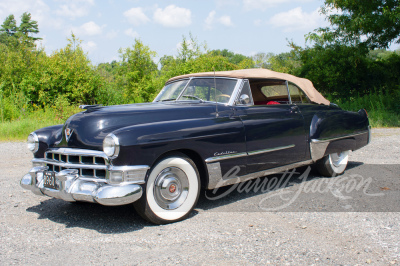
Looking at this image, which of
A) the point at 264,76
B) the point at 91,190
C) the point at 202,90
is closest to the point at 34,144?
the point at 91,190

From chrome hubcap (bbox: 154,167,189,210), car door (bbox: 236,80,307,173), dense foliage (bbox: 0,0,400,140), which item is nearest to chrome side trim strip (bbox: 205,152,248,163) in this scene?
car door (bbox: 236,80,307,173)

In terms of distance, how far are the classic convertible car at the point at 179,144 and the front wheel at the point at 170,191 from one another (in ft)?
0.03


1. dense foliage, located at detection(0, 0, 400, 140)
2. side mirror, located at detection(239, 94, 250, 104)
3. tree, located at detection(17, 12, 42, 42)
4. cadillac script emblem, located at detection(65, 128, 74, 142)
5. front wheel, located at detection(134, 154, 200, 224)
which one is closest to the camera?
front wheel, located at detection(134, 154, 200, 224)

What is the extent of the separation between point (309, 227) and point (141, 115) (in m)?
2.09

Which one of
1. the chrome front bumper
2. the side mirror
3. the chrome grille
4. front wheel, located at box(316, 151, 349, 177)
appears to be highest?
the side mirror

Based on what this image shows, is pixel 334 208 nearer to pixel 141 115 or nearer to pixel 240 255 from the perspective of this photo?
pixel 240 255

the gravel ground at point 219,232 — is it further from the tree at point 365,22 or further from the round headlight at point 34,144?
the tree at point 365,22

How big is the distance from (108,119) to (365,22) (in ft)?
44.9

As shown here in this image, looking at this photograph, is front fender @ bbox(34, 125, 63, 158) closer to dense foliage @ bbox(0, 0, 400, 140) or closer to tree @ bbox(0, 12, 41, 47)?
dense foliage @ bbox(0, 0, 400, 140)

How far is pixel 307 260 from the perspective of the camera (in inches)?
116

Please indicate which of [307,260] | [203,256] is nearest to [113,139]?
[203,256]

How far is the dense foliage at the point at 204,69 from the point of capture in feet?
47.8

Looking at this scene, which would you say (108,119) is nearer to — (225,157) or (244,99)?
(225,157)

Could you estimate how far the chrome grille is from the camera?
3.64 meters
